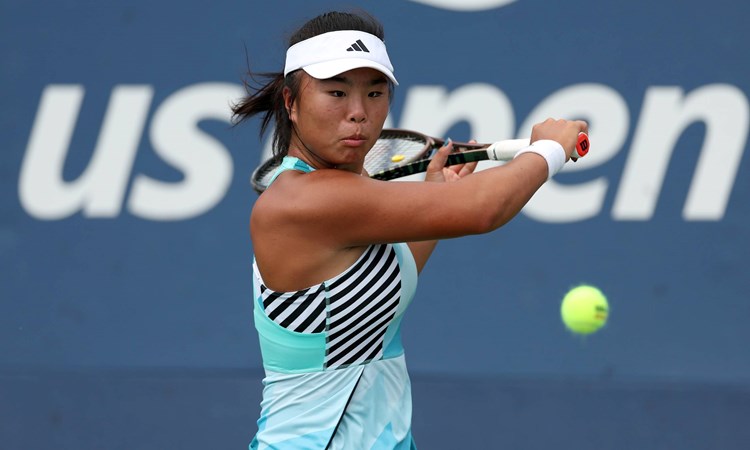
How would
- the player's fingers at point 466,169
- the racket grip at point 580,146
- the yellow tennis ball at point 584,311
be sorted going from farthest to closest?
1. the yellow tennis ball at point 584,311
2. the player's fingers at point 466,169
3. the racket grip at point 580,146

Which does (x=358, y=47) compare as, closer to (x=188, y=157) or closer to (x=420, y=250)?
(x=420, y=250)

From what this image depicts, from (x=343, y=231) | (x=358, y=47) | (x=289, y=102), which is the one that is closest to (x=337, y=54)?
(x=358, y=47)

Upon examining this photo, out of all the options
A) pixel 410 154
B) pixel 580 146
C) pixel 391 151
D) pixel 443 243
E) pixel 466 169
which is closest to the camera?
pixel 580 146

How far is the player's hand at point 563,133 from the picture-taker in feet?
7.34

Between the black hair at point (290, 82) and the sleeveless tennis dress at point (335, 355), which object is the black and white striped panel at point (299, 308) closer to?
the sleeveless tennis dress at point (335, 355)

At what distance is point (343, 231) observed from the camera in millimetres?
2117

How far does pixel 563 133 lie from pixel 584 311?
1.97m

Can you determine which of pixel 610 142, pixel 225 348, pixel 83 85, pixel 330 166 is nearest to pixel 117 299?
pixel 225 348

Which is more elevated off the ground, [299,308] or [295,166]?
[295,166]

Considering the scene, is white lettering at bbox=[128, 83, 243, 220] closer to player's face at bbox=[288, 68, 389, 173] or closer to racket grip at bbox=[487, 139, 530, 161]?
racket grip at bbox=[487, 139, 530, 161]

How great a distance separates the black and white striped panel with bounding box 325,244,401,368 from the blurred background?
2.20 m

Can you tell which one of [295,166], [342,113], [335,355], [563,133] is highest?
[563,133]

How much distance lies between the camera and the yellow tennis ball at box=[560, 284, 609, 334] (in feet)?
13.5

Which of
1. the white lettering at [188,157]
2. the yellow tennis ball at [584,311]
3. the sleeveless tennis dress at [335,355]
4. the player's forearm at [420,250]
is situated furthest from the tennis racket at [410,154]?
the white lettering at [188,157]
